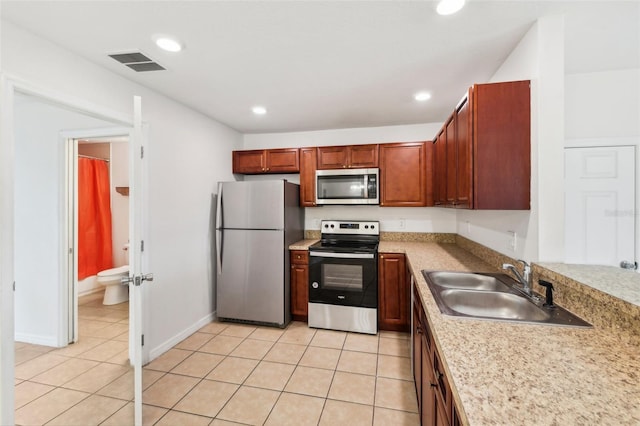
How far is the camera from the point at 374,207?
3.73 metres

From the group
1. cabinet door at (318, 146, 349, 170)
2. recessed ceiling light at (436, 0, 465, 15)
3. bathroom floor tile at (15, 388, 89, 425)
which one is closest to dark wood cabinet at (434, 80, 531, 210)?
recessed ceiling light at (436, 0, 465, 15)

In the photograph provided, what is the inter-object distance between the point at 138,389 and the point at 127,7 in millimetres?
2158

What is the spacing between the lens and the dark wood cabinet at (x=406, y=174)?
3.32m

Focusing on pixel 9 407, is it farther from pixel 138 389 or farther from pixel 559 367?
pixel 559 367

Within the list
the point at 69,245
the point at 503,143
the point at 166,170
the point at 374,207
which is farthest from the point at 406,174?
the point at 69,245

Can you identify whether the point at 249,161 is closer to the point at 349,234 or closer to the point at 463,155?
the point at 349,234

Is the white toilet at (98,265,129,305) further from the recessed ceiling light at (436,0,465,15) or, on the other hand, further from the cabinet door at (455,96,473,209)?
the recessed ceiling light at (436,0,465,15)

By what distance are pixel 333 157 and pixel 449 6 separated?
2.20m

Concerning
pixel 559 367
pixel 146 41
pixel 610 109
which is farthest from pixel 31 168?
pixel 610 109

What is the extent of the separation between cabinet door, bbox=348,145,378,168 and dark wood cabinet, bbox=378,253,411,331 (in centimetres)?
114

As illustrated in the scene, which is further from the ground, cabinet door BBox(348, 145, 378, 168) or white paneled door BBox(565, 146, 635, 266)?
cabinet door BBox(348, 145, 378, 168)

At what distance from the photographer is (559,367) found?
83cm

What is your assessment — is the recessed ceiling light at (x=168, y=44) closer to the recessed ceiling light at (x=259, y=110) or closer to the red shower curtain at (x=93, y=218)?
the recessed ceiling light at (x=259, y=110)

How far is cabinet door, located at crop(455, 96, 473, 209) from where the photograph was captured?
65.4 inches
